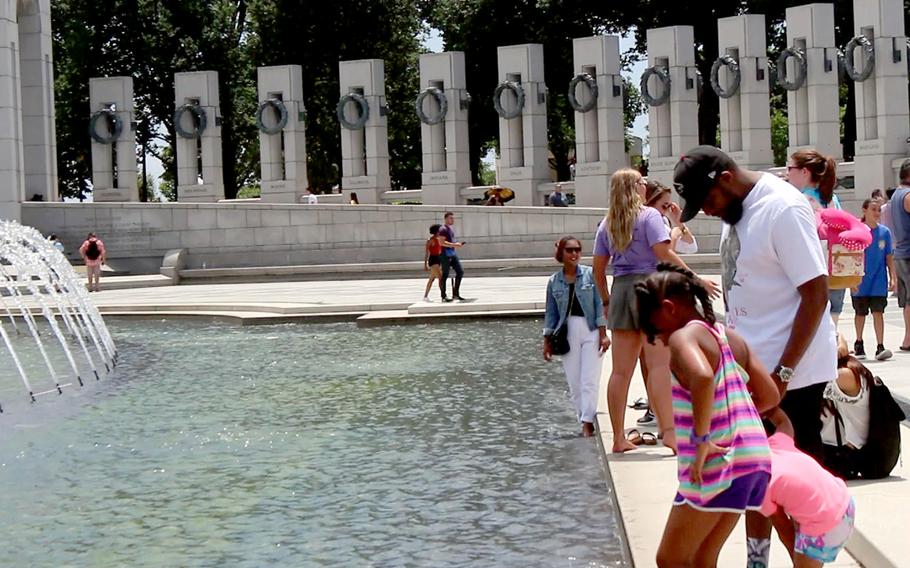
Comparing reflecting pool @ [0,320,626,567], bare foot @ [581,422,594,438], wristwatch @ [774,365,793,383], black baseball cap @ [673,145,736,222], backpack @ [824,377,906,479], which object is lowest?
reflecting pool @ [0,320,626,567]

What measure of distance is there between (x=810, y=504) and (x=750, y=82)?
28.7m

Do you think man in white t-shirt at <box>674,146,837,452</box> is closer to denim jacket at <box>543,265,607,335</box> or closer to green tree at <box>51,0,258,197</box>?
denim jacket at <box>543,265,607,335</box>

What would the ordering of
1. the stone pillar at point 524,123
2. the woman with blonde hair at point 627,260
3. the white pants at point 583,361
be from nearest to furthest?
the woman with blonde hair at point 627,260 < the white pants at point 583,361 < the stone pillar at point 524,123

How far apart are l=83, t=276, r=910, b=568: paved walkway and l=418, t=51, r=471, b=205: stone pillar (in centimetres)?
560

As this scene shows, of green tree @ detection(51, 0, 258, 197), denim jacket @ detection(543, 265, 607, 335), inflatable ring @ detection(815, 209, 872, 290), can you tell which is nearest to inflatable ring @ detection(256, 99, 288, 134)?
green tree @ detection(51, 0, 258, 197)

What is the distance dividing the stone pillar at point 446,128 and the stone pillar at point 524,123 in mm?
1026

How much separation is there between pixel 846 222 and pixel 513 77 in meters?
28.4

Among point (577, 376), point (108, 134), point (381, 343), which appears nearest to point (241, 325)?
point (381, 343)

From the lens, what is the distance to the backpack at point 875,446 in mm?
6445

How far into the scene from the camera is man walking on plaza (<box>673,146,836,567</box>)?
4.89 m

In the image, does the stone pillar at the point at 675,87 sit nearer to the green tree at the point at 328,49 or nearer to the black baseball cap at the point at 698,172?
the green tree at the point at 328,49

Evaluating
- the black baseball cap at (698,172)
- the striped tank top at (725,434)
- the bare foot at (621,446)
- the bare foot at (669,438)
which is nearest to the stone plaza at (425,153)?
the bare foot at (621,446)

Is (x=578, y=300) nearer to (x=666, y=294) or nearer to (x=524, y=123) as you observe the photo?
Result: (x=666, y=294)

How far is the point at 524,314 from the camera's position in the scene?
62.8ft
